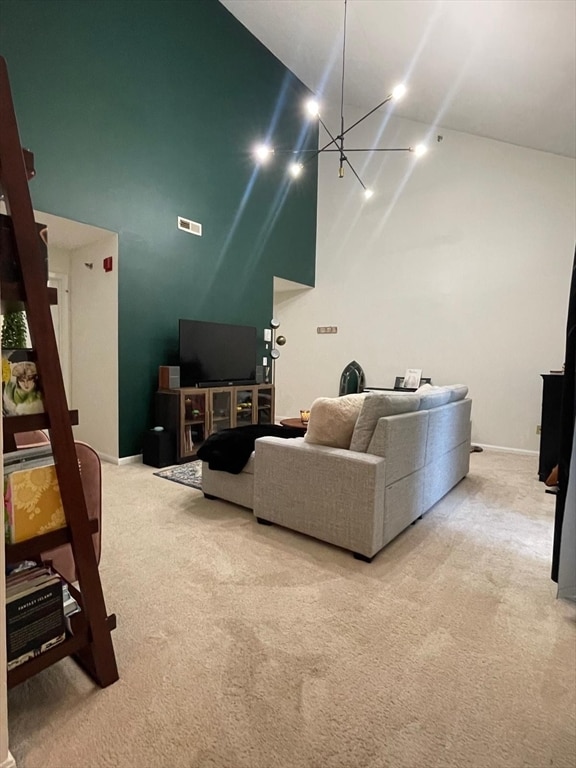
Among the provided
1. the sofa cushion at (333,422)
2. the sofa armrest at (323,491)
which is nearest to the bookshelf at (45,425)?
the sofa armrest at (323,491)

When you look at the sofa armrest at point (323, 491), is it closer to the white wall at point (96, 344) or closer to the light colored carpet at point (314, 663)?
the light colored carpet at point (314, 663)

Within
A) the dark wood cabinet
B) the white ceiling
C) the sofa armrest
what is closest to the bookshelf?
the sofa armrest

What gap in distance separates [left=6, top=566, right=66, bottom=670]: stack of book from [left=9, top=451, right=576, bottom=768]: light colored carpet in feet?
0.73

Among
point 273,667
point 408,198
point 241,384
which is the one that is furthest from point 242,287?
point 273,667

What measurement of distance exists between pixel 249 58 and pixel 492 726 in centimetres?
646

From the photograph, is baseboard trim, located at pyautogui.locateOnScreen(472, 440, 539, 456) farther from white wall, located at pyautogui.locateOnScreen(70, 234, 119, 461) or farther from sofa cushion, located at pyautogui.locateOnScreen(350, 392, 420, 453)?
white wall, located at pyautogui.locateOnScreen(70, 234, 119, 461)

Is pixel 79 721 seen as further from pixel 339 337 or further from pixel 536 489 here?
pixel 339 337

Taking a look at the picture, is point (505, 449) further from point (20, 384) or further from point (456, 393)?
point (20, 384)

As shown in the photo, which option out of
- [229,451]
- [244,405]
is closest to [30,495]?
[229,451]

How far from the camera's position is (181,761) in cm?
102

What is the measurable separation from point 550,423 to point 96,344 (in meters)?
4.49

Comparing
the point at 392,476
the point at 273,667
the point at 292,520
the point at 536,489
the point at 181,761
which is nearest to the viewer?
the point at 181,761

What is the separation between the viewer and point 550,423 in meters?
3.56

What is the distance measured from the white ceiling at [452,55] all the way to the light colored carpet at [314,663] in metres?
3.72
